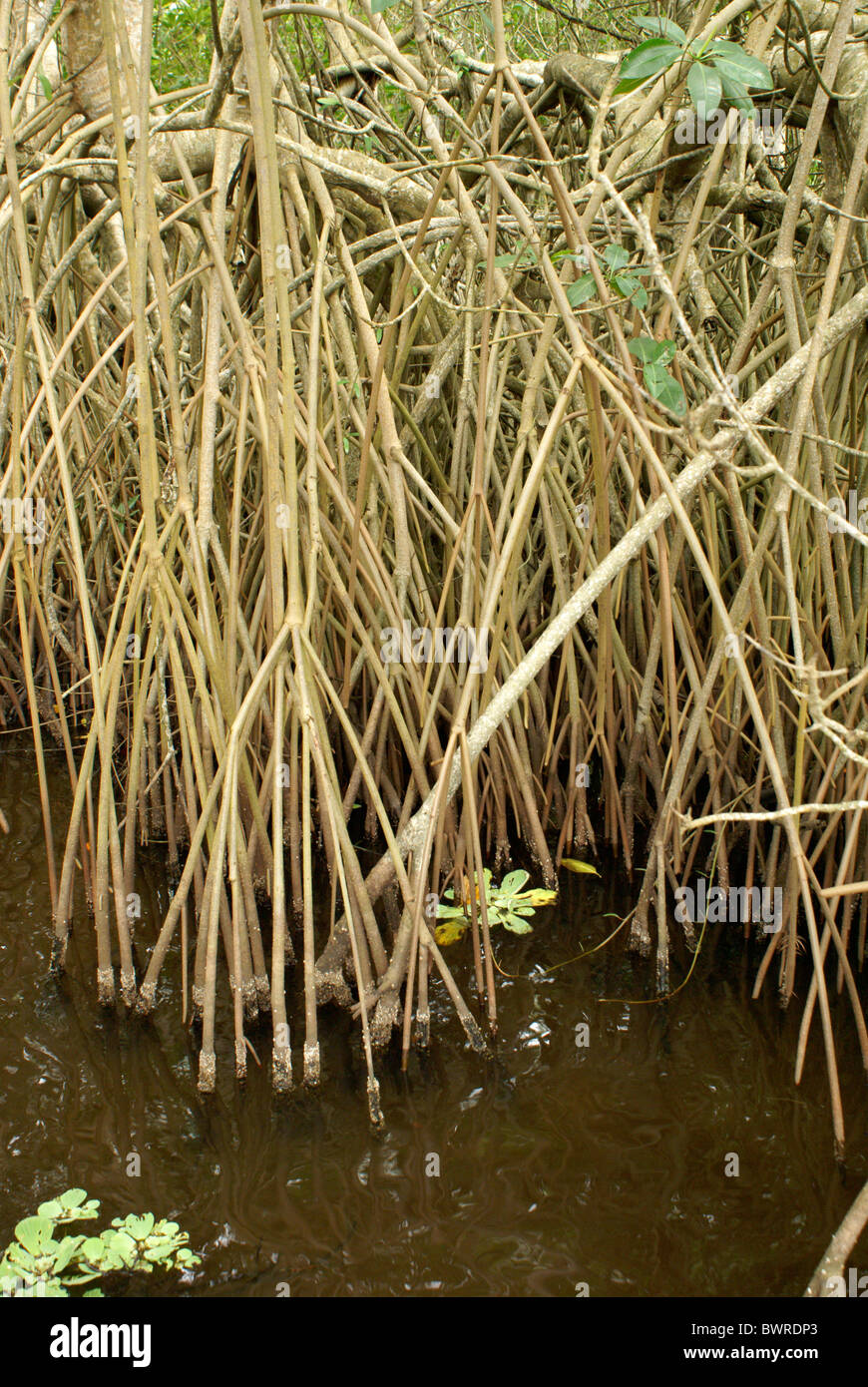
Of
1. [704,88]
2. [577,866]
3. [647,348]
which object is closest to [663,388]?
[647,348]

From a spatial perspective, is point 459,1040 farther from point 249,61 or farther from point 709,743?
point 249,61

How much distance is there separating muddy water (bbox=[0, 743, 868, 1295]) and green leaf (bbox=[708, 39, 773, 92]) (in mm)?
1896

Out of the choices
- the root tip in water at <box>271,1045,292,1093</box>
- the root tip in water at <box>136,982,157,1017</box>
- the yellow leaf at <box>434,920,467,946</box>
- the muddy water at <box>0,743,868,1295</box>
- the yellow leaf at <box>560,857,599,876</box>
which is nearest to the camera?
the muddy water at <box>0,743,868,1295</box>

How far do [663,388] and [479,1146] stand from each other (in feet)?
4.91

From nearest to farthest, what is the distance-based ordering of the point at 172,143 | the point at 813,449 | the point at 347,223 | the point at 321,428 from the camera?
the point at 813,449
the point at 172,143
the point at 321,428
the point at 347,223

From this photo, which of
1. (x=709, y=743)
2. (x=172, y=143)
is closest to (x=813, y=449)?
(x=709, y=743)

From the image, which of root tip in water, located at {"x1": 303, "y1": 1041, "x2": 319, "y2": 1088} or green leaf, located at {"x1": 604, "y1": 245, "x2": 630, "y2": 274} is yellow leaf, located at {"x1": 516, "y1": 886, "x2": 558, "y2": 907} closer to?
root tip in water, located at {"x1": 303, "y1": 1041, "x2": 319, "y2": 1088}

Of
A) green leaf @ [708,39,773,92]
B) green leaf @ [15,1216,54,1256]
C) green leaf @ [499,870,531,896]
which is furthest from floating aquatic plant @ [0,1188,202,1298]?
green leaf @ [708,39,773,92]

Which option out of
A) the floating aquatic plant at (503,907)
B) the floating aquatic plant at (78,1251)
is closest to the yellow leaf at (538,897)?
the floating aquatic plant at (503,907)

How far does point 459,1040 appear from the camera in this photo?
220cm

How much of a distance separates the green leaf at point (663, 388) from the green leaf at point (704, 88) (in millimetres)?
400

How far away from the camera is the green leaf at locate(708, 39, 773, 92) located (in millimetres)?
1561

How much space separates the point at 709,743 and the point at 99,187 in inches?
96.4

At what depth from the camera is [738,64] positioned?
62.1 inches
